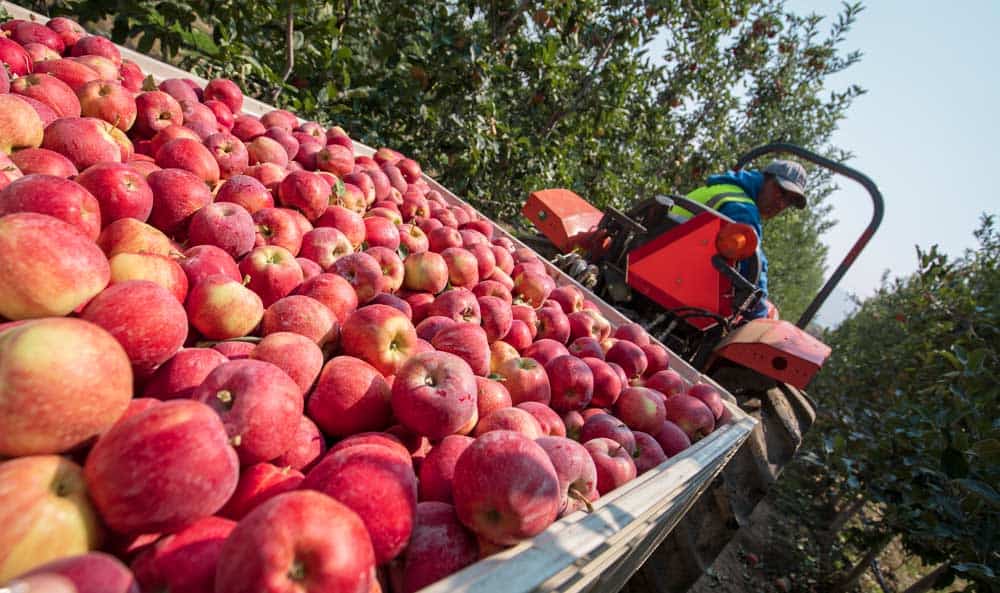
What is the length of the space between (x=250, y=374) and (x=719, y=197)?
5.23 metres

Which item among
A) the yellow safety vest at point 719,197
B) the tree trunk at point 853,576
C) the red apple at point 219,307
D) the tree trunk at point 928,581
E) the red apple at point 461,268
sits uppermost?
the yellow safety vest at point 719,197

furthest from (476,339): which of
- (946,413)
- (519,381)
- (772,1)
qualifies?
(772,1)

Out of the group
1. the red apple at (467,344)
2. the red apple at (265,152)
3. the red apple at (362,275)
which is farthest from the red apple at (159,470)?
the red apple at (265,152)

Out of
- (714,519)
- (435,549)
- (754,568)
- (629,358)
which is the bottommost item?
(754,568)

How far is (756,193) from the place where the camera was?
18.2 ft

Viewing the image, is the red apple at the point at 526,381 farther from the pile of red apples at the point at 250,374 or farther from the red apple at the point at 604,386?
the red apple at the point at 604,386

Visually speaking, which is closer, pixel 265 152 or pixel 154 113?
pixel 154 113

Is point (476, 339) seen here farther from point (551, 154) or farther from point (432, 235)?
point (551, 154)

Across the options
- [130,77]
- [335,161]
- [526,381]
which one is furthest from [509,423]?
[130,77]

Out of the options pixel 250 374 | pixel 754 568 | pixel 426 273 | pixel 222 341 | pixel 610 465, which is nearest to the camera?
pixel 250 374

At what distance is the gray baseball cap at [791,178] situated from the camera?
203 inches

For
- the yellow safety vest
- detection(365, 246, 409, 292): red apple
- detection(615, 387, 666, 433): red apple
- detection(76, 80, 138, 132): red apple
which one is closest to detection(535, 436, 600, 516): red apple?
detection(615, 387, 666, 433): red apple

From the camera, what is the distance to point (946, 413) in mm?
2896

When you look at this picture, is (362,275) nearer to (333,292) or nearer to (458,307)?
(333,292)
